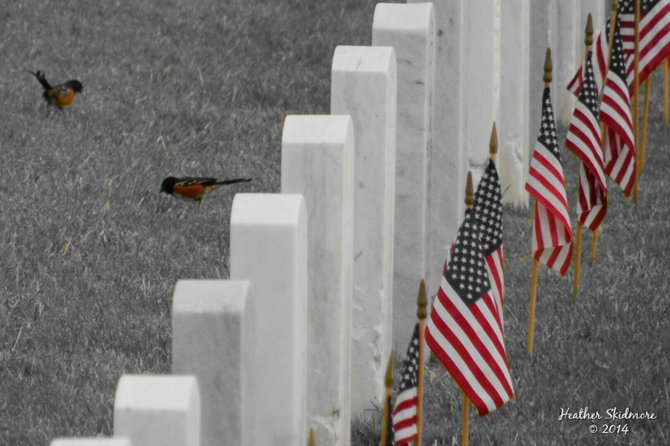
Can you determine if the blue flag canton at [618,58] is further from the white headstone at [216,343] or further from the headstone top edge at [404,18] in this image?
the white headstone at [216,343]

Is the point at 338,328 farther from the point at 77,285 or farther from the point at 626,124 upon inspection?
the point at 626,124

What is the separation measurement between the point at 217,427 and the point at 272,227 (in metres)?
0.59

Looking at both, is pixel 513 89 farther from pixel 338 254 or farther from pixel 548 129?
pixel 338 254

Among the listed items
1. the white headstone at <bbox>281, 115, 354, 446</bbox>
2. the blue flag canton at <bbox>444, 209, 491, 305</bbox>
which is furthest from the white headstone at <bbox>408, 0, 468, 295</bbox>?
Answer: the white headstone at <bbox>281, 115, 354, 446</bbox>

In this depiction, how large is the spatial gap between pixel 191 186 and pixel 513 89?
77.8 inches

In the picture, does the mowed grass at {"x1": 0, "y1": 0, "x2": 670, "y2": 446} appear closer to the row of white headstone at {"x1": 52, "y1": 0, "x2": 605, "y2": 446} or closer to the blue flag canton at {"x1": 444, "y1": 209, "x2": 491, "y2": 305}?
the row of white headstone at {"x1": 52, "y1": 0, "x2": 605, "y2": 446}

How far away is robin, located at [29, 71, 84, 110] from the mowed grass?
11 centimetres

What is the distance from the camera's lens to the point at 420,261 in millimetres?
5730

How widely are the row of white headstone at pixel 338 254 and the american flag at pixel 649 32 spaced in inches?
38.0

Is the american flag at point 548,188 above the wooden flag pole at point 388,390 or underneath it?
above

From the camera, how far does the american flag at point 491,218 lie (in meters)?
4.89

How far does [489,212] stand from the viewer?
16.1 feet

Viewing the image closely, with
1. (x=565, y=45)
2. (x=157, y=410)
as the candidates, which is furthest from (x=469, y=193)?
(x=565, y=45)

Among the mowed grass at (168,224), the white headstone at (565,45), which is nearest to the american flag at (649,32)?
the mowed grass at (168,224)
